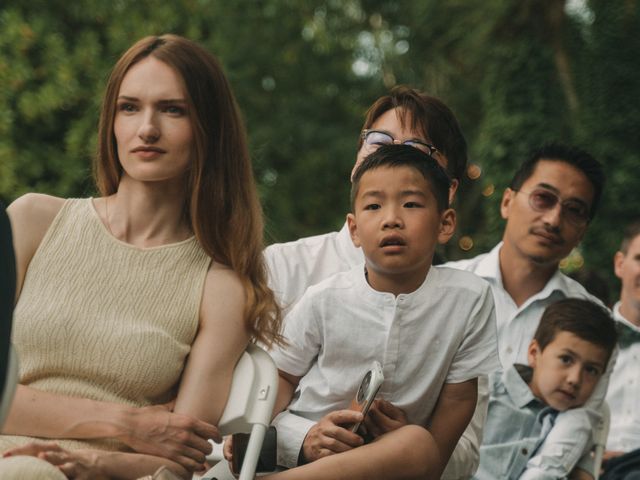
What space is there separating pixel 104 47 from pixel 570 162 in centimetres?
Answer: 970

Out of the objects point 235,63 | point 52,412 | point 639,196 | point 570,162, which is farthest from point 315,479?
point 235,63

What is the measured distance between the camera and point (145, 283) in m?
3.46

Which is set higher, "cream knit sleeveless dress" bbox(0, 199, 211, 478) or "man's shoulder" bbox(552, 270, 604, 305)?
"man's shoulder" bbox(552, 270, 604, 305)

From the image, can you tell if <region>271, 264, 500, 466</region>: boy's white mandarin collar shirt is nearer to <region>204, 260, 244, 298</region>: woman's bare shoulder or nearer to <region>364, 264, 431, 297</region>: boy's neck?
<region>364, 264, 431, 297</region>: boy's neck

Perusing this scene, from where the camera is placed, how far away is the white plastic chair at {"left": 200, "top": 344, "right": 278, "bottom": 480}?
3387mm

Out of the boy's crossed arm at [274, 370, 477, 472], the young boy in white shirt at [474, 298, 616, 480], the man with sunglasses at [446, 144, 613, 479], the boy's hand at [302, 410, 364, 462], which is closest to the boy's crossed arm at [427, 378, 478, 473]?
the boy's crossed arm at [274, 370, 477, 472]

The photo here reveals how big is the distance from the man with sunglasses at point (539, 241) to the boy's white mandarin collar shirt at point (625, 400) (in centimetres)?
64

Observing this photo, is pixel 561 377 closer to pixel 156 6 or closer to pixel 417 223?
pixel 417 223

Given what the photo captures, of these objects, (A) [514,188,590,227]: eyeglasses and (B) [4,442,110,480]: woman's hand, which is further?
(A) [514,188,590,227]: eyeglasses

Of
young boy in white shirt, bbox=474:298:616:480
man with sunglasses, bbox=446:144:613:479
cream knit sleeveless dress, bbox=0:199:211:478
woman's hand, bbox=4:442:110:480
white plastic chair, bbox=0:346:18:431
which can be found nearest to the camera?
white plastic chair, bbox=0:346:18:431

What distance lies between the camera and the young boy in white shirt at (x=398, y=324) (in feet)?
11.9

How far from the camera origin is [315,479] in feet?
11.0

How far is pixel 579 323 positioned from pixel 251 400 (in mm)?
1798

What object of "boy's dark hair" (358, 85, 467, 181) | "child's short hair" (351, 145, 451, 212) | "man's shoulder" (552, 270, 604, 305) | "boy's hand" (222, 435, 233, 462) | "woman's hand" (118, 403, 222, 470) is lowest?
"boy's hand" (222, 435, 233, 462)
